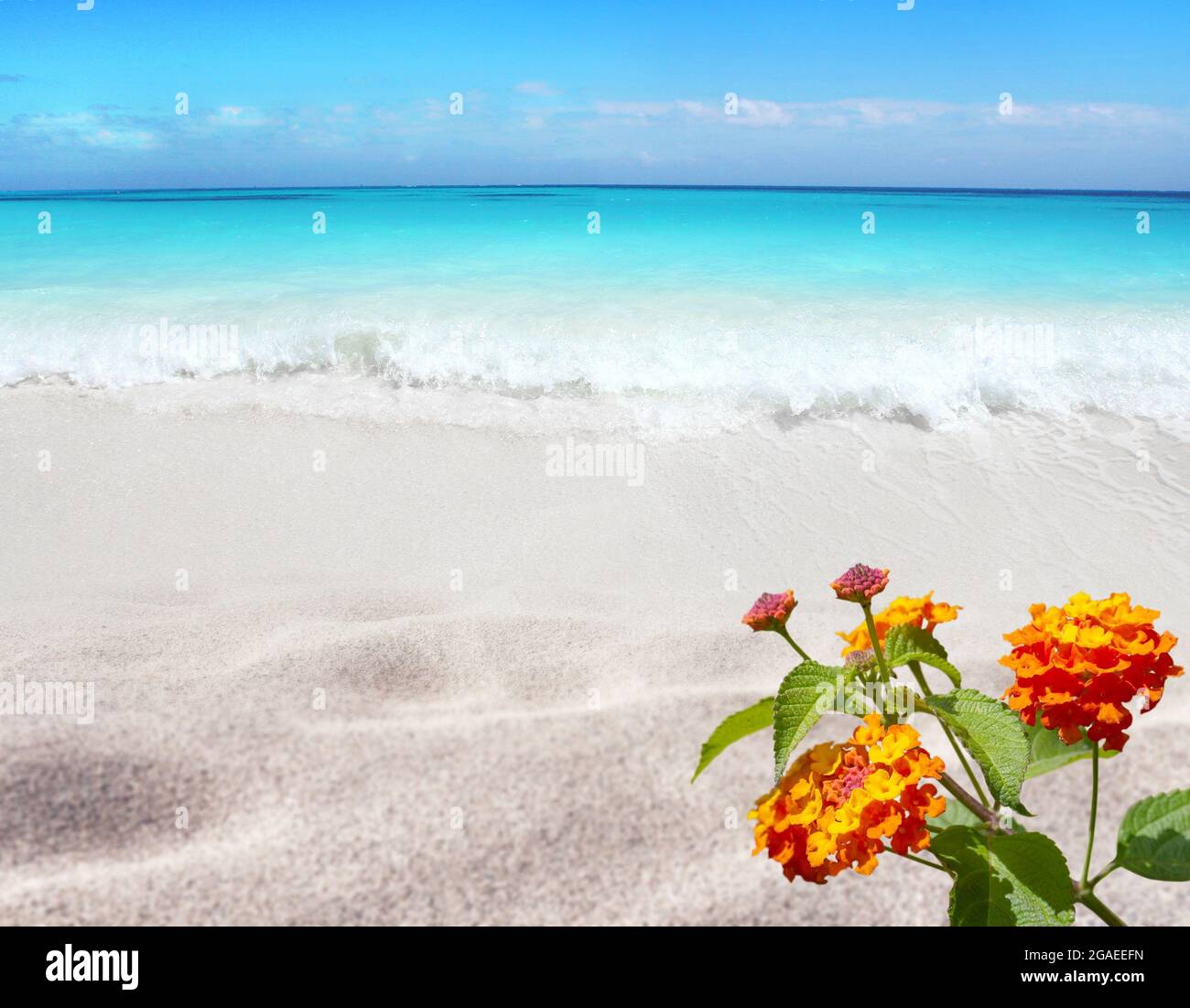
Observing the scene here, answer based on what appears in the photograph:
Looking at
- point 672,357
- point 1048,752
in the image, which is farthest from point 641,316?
point 1048,752

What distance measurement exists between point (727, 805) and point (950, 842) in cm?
154

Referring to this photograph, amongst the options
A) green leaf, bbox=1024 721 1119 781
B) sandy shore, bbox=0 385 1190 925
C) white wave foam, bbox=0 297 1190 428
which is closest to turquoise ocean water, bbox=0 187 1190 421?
white wave foam, bbox=0 297 1190 428

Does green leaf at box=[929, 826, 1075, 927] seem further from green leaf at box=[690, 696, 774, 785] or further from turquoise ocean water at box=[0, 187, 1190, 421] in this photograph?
turquoise ocean water at box=[0, 187, 1190, 421]

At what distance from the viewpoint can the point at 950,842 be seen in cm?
115

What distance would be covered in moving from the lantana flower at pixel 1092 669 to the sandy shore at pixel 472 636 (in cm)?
145

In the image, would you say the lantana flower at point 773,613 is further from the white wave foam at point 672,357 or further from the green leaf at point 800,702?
the white wave foam at point 672,357

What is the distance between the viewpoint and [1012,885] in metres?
1.11

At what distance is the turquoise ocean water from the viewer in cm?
676

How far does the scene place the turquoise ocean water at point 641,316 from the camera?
676 centimetres

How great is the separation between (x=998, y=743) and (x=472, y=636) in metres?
2.61

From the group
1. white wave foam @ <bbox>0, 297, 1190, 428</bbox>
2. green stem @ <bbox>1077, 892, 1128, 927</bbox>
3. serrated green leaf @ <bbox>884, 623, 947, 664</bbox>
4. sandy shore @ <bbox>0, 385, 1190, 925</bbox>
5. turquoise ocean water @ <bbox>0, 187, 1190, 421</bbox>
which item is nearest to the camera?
green stem @ <bbox>1077, 892, 1128, 927</bbox>

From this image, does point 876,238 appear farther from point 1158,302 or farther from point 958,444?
point 958,444

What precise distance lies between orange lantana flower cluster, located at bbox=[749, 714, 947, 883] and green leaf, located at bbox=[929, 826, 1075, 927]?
14 centimetres
